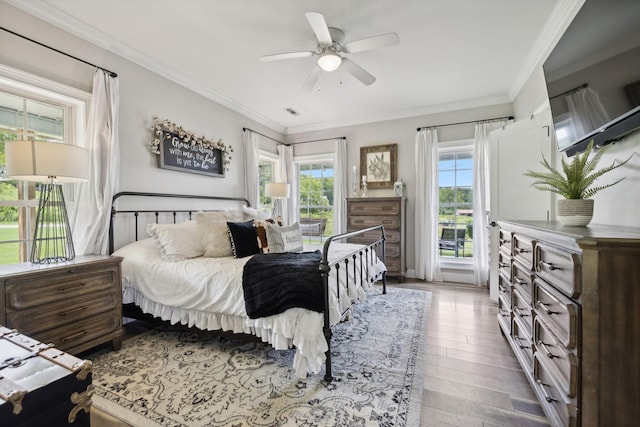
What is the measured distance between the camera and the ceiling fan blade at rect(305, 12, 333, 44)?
1.96 m

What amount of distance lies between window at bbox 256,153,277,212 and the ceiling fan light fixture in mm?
2697

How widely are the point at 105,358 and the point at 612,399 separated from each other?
119 inches

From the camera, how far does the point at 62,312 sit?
1941 millimetres

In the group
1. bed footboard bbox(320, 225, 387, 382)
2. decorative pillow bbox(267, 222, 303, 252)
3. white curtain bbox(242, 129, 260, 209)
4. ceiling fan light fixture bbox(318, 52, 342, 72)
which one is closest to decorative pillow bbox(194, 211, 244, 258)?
decorative pillow bbox(267, 222, 303, 252)

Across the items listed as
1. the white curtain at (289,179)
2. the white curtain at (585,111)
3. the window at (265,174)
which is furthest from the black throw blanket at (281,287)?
the white curtain at (289,179)

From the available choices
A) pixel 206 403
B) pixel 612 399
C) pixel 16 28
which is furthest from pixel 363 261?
pixel 16 28

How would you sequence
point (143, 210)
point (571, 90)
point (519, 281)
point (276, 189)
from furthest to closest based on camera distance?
point (276, 189), point (143, 210), point (519, 281), point (571, 90)

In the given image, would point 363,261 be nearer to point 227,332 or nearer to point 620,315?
point 227,332

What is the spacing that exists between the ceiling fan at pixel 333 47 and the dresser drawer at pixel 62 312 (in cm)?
240

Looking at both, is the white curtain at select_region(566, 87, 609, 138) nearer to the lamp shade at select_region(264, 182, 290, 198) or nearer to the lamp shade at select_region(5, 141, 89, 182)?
the lamp shade at select_region(5, 141, 89, 182)

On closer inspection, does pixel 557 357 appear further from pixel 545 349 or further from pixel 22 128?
pixel 22 128

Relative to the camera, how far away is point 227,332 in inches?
88.1

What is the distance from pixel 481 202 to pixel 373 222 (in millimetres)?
1601

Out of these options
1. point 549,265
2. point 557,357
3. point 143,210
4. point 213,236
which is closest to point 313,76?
point 213,236
